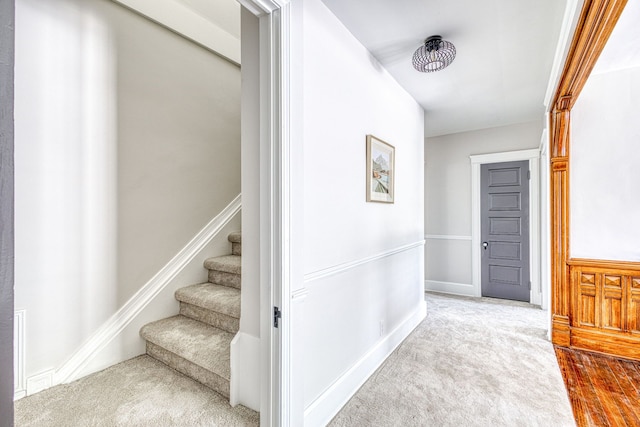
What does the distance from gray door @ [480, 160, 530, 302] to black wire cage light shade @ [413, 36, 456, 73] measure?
8.79 ft

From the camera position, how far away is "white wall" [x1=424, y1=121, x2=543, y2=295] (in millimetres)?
4457

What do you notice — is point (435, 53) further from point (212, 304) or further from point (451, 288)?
point (451, 288)

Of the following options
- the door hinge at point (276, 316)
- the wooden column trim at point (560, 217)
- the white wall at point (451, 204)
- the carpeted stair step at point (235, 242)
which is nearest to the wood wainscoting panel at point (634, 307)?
the wooden column trim at point (560, 217)

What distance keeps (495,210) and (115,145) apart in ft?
15.0

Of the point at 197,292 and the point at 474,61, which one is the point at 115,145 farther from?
the point at 474,61

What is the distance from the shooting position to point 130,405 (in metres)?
1.64

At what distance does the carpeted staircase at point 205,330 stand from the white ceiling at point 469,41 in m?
2.03

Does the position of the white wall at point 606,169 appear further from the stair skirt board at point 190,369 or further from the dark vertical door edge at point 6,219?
the dark vertical door edge at point 6,219

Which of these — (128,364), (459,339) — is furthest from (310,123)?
(459,339)

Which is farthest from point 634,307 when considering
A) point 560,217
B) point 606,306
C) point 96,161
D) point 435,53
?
point 96,161

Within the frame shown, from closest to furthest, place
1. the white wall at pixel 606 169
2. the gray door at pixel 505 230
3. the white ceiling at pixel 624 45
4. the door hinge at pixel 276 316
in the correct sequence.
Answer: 1. the door hinge at pixel 276 316
2. the white ceiling at pixel 624 45
3. the white wall at pixel 606 169
4. the gray door at pixel 505 230

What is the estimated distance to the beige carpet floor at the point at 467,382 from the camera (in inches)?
69.8

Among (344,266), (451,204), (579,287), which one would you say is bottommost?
(579,287)

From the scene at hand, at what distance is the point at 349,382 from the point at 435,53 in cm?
236
